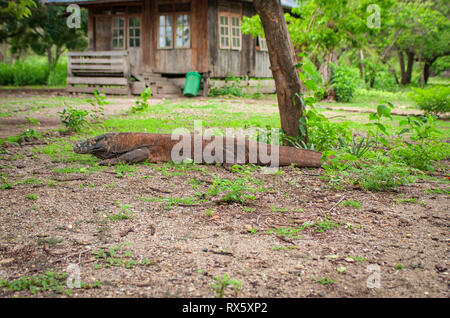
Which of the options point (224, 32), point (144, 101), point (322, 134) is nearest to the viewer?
point (322, 134)

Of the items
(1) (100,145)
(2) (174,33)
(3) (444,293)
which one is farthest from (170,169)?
(2) (174,33)

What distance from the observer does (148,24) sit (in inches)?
662

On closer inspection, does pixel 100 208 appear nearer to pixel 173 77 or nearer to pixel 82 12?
pixel 173 77

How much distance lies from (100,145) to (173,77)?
43.1 feet

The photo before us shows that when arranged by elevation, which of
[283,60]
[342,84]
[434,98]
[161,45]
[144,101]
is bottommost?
[144,101]

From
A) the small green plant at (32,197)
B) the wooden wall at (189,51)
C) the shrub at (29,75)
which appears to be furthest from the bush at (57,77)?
the small green plant at (32,197)

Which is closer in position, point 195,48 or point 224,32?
point 195,48

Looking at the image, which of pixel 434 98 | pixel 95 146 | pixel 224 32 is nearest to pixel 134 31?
pixel 224 32

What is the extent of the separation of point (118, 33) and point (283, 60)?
1405 cm

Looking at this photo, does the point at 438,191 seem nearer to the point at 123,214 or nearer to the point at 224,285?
the point at 224,285

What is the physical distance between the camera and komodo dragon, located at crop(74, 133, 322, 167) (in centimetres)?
512

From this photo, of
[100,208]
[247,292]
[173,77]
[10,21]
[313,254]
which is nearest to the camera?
[247,292]

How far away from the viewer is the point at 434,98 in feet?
32.1

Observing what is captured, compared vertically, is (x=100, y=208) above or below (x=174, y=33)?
below
